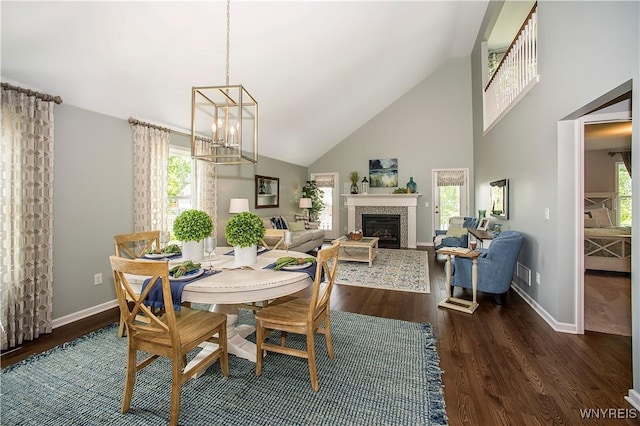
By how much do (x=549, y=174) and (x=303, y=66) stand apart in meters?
3.65

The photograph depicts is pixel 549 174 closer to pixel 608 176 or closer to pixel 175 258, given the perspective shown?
pixel 175 258

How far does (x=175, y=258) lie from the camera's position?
2.32 meters

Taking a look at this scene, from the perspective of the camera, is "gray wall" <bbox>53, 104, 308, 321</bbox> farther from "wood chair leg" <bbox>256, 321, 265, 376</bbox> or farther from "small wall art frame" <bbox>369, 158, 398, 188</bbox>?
"small wall art frame" <bbox>369, 158, 398, 188</bbox>

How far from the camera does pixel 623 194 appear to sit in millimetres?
5383

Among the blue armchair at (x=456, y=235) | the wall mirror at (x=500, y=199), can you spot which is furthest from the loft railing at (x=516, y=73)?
the blue armchair at (x=456, y=235)

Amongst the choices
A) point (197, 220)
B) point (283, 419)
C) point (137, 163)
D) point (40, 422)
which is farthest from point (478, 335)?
point (137, 163)

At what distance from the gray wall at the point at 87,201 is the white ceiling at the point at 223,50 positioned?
0.27m

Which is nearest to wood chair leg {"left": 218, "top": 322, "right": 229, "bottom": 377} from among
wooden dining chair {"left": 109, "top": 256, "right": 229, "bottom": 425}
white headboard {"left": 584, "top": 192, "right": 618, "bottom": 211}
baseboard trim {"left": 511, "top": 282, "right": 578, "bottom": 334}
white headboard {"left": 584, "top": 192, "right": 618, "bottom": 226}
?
wooden dining chair {"left": 109, "top": 256, "right": 229, "bottom": 425}

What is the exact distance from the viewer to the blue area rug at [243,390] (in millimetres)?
1615

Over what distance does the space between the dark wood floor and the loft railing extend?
273 centimetres

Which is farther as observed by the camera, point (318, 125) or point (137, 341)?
point (318, 125)

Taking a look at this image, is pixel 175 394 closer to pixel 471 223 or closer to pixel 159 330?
pixel 159 330

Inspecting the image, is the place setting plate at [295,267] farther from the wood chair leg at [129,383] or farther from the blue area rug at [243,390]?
the wood chair leg at [129,383]

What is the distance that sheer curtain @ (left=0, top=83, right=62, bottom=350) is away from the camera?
7.70 feet
